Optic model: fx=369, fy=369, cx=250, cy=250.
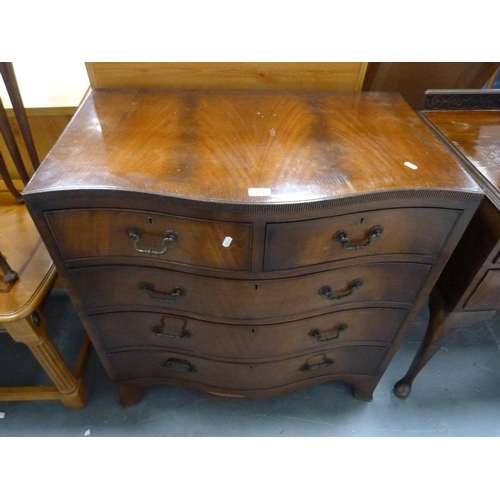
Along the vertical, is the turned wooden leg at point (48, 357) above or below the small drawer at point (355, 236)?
below

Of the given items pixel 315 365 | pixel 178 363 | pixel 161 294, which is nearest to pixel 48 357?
pixel 178 363

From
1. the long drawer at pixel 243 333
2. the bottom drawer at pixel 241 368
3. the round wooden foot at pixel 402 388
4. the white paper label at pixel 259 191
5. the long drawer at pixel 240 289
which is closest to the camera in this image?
the white paper label at pixel 259 191

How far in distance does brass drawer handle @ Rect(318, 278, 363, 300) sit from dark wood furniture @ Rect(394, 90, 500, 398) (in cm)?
27

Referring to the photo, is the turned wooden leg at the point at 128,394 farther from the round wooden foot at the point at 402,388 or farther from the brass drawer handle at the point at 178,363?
the round wooden foot at the point at 402,388

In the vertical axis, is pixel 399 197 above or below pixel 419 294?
above

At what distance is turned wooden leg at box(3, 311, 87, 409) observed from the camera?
97 cm

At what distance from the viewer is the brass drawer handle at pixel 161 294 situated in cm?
82

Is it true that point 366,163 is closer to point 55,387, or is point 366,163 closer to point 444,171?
point 444,171

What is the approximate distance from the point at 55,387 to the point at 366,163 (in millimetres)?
1186

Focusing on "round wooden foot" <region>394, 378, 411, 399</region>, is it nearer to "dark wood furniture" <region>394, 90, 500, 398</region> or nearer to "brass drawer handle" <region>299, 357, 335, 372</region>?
"dark wood furniture" <region>394, 90, 500, 398</region>

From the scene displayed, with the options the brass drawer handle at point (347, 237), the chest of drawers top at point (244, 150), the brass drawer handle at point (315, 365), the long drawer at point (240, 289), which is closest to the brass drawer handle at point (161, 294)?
the long drawer at point (240, 289)

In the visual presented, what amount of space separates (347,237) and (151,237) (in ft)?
1.28

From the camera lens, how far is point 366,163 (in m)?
0.73

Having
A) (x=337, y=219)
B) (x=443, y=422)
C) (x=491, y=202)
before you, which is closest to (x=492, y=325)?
(x=443, y=422)
